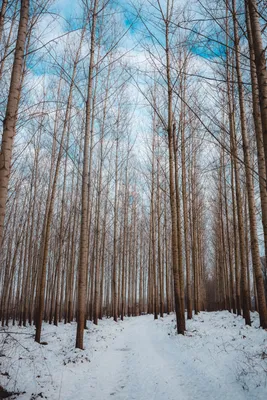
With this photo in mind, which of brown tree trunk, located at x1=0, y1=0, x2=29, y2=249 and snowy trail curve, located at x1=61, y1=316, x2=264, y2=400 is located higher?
brown tree trunk, located at x1=0, y1=0, x2=29, y2=249

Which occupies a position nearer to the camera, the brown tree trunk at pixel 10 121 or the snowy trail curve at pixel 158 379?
the brown tree trunk at pixel 10 121

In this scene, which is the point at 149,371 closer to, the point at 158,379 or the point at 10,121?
the point at 158,379

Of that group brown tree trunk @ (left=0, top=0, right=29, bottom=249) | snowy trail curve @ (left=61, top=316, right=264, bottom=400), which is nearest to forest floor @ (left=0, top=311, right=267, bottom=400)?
snowy trail curve @ (left=61, top=316, right=264, bottom=400)

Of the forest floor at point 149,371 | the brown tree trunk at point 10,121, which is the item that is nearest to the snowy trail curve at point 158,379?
the forest floor at point 149,371

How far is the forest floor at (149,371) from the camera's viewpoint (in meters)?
3.08

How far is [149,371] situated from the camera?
414cm

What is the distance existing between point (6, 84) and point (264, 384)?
7537mm

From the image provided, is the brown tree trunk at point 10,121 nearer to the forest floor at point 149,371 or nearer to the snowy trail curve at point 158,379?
the forest floor at point 149,371

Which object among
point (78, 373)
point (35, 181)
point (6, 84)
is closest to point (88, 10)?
point (6, 84)

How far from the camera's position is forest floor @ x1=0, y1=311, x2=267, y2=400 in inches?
121

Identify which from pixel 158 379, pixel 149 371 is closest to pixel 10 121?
pixel 158 379

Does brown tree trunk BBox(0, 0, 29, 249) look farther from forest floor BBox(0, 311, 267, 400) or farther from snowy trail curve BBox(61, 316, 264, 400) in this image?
snowy trail curve BBox(61, 316, 264, 400)

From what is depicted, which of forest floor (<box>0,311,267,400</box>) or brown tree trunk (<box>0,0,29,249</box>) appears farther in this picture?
forest floor (<box>0,311,267,400</box>)

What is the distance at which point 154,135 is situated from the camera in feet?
41.2
